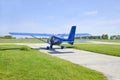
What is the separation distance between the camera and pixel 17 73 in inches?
313

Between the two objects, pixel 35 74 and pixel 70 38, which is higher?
pixel 70 38

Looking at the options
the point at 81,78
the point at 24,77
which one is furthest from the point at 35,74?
the point at 81,78

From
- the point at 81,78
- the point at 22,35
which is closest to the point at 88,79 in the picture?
the point at 81,78

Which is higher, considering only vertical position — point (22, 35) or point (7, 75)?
point (22, 35)

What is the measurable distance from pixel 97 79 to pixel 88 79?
42 cm

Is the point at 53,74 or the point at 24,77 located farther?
the point at 53,74

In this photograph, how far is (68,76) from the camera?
25.0 feet

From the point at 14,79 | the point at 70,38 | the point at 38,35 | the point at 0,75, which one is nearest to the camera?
the point at 14,79

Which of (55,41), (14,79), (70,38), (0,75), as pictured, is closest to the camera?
(14,79)

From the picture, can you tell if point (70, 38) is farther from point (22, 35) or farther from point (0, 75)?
point (0, 75)

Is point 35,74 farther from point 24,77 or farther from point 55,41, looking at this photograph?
point 55,41

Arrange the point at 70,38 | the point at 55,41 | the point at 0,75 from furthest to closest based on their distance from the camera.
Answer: the point at 55,41, the point at 70,38, the point at 0,75

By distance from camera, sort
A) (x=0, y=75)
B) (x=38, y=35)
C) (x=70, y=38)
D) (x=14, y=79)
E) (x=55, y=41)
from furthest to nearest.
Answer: (x=38, y=35) → (x=55, y=41) → (x=70, y=38) → (x=0, y=75) → (x=14, y=79)

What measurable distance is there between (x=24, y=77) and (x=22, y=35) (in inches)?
761
